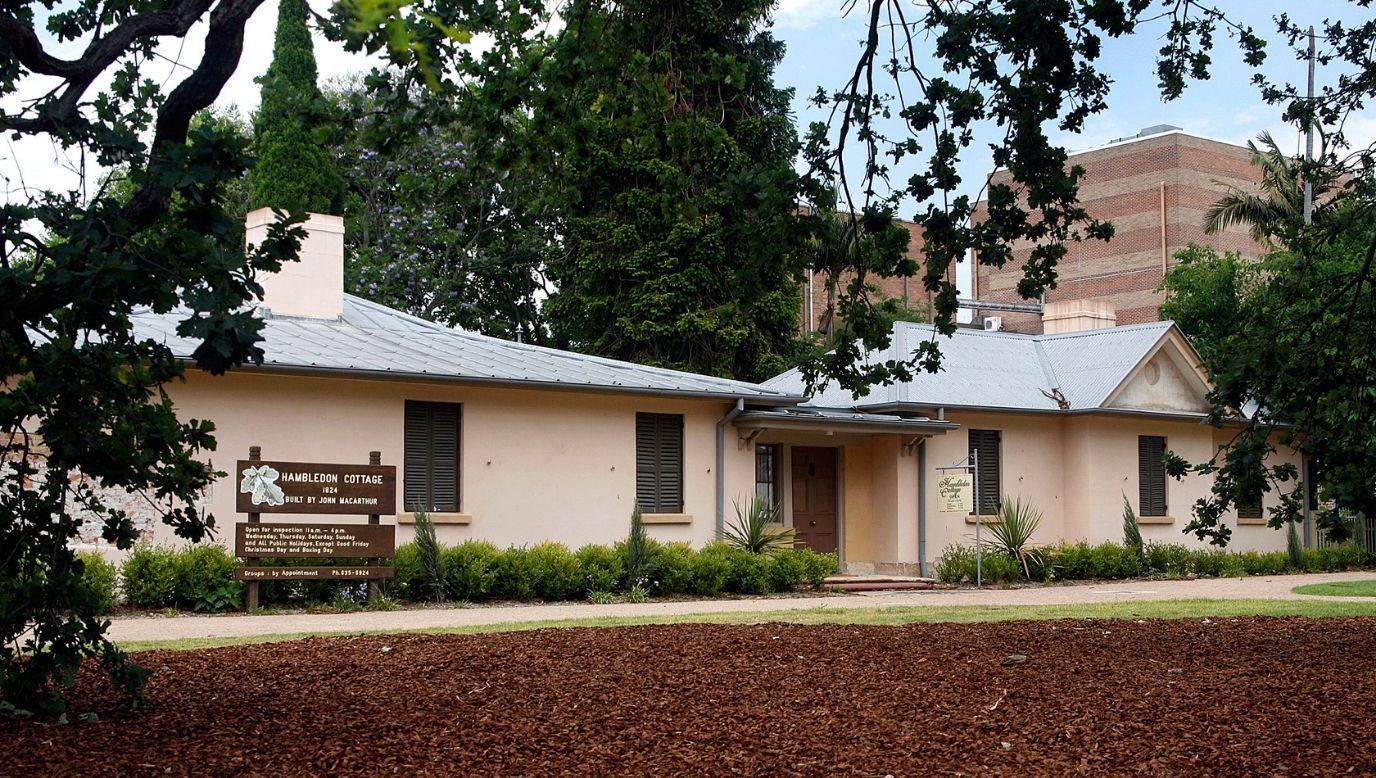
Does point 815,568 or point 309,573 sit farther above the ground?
point 309,573

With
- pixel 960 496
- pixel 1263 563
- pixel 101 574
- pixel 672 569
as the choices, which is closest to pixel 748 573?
pixel 672 569

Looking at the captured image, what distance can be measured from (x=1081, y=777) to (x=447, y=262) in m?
30.0

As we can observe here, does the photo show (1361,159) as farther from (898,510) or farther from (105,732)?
(898,510)

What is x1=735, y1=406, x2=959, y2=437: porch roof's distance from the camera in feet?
67.4

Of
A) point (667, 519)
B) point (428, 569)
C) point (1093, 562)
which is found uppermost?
point (667, 519)

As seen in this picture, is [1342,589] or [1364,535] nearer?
[1342,589]

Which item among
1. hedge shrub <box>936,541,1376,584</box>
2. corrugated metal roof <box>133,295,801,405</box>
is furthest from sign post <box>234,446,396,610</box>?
hedge shrub <box>936,541,1376,584</box>

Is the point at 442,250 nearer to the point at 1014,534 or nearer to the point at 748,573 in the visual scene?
the point at 1014,534

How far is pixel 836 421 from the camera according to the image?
2128cm

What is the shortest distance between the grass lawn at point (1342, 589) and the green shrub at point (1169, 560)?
349cm

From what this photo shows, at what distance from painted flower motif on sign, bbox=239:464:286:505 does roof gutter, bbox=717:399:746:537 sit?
23.9 feet

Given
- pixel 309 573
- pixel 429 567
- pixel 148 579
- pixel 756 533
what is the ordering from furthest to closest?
pixel 756 533 → pixel 429 567 → pixel 309 573 → pixel 148 579

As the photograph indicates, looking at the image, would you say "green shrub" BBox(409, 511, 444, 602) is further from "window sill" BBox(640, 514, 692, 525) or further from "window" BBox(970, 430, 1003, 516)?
"window" BBox(970, 430, 1003, 516)

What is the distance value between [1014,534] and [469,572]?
10.3 m
